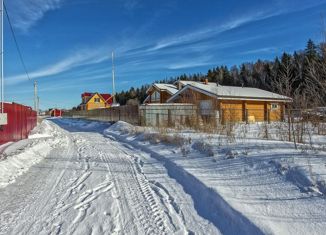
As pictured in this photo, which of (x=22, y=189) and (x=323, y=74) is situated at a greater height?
(x=323, y=74)

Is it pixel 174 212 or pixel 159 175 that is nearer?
pixel 174 212

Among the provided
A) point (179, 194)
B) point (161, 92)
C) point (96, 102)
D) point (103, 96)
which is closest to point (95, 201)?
point (179, 194)

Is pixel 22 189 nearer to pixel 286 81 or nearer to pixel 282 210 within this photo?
pixel 282 210

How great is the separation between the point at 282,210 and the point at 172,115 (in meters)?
21.7

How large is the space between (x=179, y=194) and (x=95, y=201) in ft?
5.20

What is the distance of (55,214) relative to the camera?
17.0 ft

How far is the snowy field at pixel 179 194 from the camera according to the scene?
4538mm

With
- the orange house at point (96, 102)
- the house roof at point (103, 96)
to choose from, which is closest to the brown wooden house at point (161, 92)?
the orange house at point (96, 102)

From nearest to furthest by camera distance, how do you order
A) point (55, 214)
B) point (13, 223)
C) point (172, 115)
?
point (13, 223) < point (55, 214) < point (172, 115)

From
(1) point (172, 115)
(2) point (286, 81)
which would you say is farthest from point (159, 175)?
(1) point (172, 115)

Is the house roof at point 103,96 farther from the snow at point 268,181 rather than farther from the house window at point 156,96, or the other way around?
the snow at point 268,181

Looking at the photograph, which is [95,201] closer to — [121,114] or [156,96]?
[121,114]

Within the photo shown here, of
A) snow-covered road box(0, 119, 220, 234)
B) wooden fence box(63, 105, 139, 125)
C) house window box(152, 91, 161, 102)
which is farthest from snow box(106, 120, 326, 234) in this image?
house window box(152, 91, 161, 102)

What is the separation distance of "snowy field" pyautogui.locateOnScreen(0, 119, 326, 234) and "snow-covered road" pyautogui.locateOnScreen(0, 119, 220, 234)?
0.01 meters
